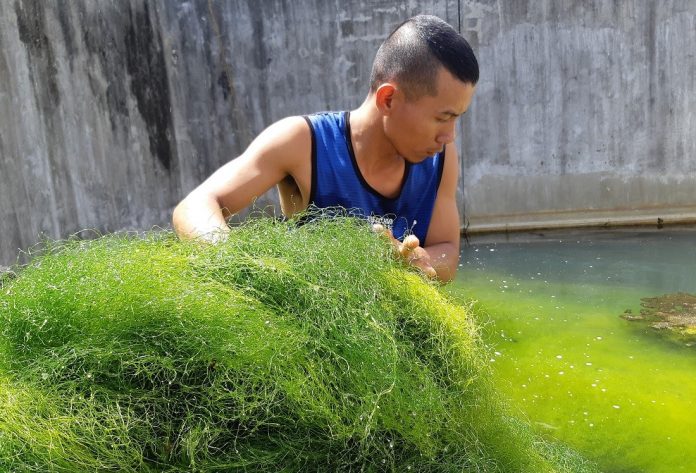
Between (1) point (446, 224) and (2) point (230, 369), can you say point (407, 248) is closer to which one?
(2) point (230, 369)

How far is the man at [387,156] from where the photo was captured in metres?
1.56

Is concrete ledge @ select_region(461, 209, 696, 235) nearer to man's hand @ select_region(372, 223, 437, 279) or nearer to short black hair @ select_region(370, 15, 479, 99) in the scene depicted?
short black hair @ select_region(370, 15, 479, 99)

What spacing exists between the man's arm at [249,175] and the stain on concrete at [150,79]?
487cm

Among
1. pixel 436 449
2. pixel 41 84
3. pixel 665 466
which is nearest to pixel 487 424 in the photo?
pixel 436 449

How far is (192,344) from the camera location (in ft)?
2.86

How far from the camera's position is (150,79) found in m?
6.38

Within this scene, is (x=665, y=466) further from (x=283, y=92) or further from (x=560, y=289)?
(x=283, y=92)

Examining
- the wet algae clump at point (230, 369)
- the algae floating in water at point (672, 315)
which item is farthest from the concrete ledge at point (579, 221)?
the wet algae clump at point (230, 369)

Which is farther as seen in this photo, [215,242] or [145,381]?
[215,242]

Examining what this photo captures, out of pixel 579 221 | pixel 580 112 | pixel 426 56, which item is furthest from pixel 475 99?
pixel 426 56

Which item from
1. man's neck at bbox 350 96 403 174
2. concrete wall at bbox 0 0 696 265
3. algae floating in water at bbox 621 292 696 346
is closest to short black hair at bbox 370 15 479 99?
man's neck at bbox 350 96 403 174

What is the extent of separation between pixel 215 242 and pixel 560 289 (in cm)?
402

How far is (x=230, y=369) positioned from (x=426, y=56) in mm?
977

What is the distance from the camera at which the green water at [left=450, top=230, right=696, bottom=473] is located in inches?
97.8
